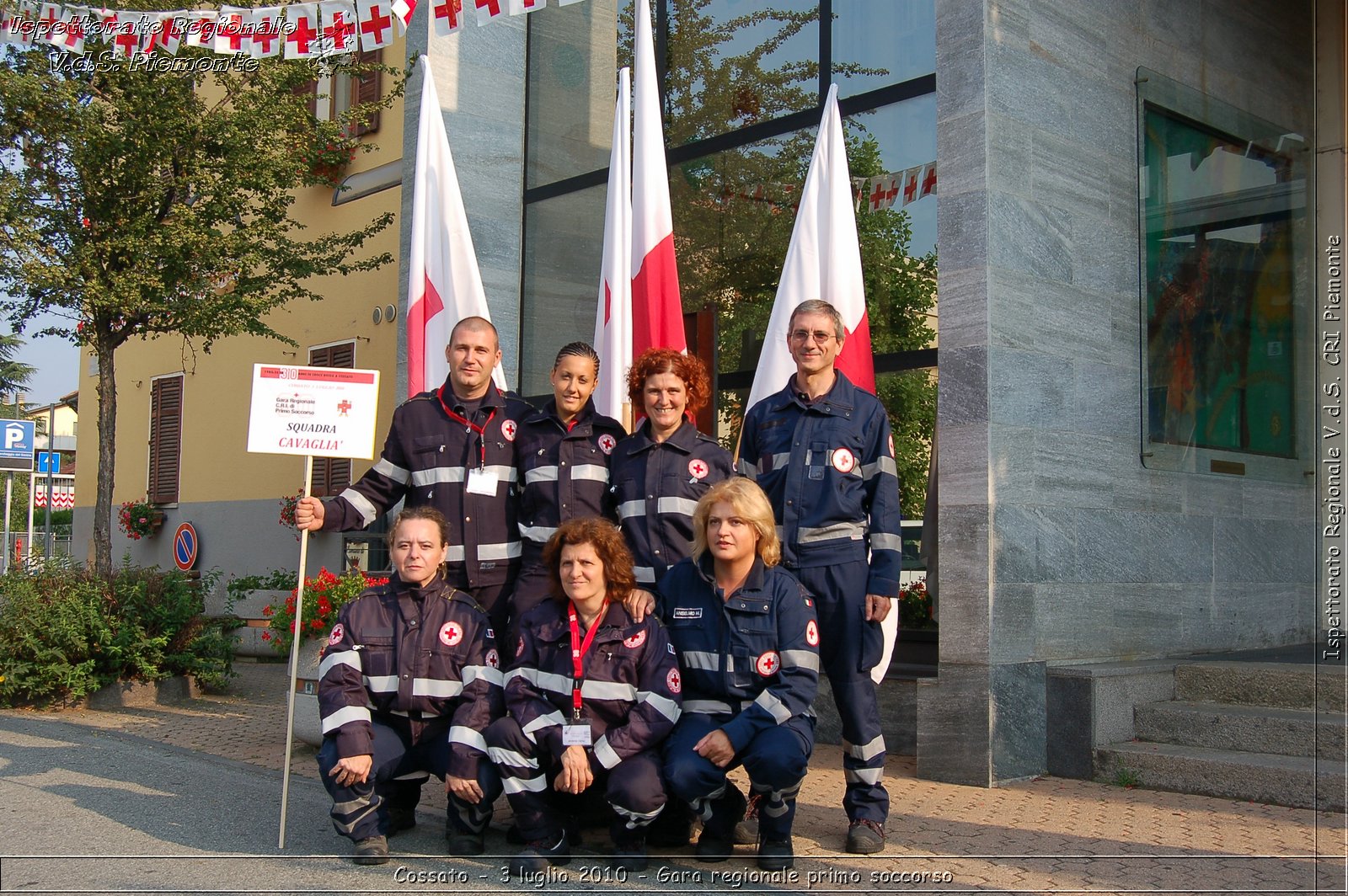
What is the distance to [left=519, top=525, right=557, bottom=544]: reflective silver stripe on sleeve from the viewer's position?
217 inches

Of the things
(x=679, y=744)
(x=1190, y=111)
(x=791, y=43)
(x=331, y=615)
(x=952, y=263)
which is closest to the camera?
(x=679, y=744)

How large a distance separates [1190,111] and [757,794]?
19.3 ft

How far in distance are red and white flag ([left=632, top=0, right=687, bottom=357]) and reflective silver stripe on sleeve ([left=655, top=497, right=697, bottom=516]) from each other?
99.9 inches

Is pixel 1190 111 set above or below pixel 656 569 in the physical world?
above

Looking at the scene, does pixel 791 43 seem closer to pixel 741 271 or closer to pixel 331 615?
pixel 741 271

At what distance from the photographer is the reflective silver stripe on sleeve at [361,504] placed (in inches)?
220

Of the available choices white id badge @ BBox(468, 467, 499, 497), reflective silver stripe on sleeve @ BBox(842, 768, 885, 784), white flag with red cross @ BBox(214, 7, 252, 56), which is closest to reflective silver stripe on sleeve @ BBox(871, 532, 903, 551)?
reflective silver stripe on sleeve @ BBox(842, 768, 885, 784)

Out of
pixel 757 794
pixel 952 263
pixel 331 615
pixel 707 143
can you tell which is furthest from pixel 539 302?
pixel 757 794

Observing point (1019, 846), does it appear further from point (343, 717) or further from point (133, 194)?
point (133, 194)

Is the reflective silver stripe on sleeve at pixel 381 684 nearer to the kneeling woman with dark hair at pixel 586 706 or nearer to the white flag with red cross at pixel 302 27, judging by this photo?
the kneeling woman with dark hair at pixel 586 706

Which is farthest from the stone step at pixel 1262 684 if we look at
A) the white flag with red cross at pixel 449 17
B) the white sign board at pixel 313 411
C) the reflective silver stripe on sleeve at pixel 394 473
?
the white flag with red cross at pixel 449 17

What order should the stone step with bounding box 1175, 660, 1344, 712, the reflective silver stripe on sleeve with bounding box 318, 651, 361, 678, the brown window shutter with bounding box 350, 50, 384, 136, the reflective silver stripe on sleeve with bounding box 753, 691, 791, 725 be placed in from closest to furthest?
the reflective silver stripe on sleeve with bounding box 753, 691, 791, 725 < the reflective silver stripe on sleeve with bounding box 318, 651, 361, 678 < the stone step with bounding box 1175, 660, 1344, 712 < the brown window shutter with bounding box 350, 50, 384, 136

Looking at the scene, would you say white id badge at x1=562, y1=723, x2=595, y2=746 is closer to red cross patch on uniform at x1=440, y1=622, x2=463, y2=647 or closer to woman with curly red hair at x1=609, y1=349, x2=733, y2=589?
red cross patch on uniform at x1=440, y1=622, x2=463, y2=647

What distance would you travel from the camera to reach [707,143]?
31.2 ft
